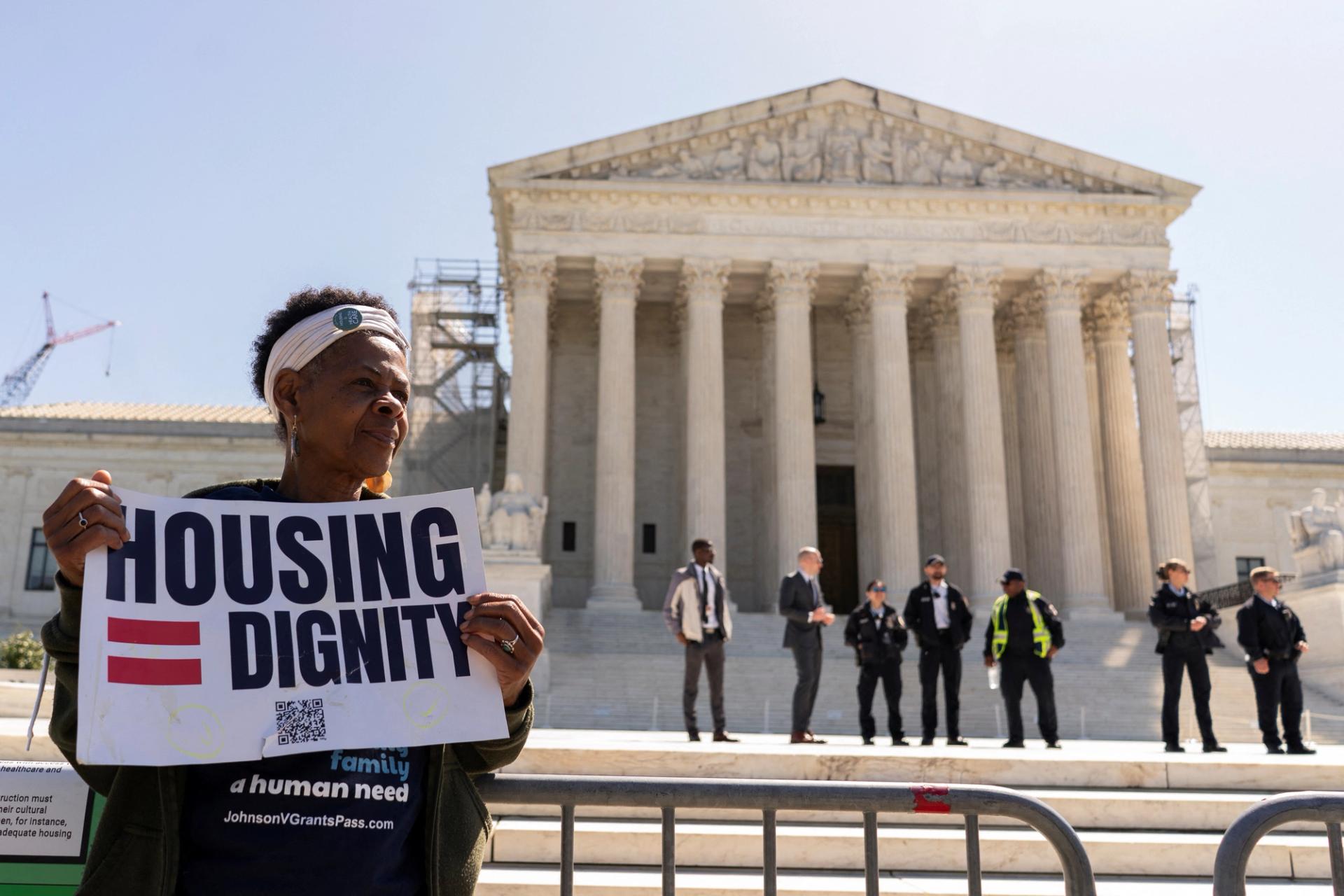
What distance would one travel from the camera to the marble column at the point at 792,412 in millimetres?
34062

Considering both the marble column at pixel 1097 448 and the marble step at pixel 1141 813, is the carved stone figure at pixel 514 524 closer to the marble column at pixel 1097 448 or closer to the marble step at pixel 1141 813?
the marble column at pixel 1097 448

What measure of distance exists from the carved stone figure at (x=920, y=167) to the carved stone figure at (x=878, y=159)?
37cm

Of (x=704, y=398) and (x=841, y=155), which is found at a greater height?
(x=841, y=155)

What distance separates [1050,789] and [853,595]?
1240 inches

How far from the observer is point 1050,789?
911 centimetres

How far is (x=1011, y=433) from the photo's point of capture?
40.8 m

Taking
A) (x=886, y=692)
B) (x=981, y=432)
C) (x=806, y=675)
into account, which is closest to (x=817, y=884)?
(x=806, y=675)

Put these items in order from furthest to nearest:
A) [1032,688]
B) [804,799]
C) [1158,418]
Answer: [1158,418], [1032,688], [804,799]

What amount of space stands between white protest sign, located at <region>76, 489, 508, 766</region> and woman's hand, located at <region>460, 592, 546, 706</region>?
65 mm

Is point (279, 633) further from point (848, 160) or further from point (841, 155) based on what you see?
point (841, 155)

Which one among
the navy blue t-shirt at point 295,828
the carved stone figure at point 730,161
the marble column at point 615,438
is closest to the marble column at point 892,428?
the carved stone figure at point 730,161

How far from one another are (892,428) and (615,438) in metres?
8.63

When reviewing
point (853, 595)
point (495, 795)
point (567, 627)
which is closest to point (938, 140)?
point (853, 595)

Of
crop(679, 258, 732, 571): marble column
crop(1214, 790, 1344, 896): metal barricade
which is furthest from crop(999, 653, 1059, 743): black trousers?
crop(679, 258, 732, 571): marble column
